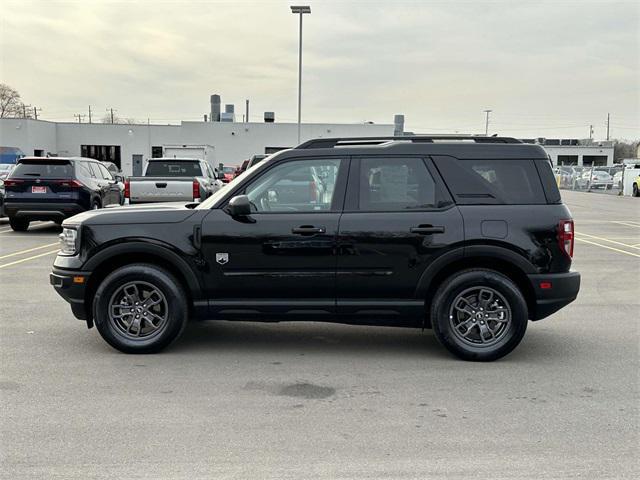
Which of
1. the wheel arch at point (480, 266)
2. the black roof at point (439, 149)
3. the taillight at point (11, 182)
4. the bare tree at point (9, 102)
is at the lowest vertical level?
the wheel arch at point (480, 266)

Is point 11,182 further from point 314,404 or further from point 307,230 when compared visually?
point 314,404

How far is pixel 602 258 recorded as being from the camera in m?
12.2

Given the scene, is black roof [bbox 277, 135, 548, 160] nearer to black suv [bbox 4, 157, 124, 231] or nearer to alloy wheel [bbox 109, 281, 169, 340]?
alloy wheel [bbox 109, 281, 169, 340]

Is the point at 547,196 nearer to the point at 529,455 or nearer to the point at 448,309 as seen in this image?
the point at 448,309

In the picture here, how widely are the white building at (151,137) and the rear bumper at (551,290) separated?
44.3m

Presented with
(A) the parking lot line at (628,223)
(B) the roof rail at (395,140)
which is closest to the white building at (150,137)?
(A) the parking lot line at (628,223)

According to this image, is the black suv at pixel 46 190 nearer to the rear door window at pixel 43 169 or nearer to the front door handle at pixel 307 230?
the rear door window at pixel 43 169

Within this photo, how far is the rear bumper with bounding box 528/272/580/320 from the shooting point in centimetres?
557

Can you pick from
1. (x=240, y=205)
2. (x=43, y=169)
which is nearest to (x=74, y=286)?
(x=240, y=205)

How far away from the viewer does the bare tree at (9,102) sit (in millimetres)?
95562

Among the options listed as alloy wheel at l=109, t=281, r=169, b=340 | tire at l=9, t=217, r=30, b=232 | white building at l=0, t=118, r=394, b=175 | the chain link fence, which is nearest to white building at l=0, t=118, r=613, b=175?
white building at l=0, t=118, r=394, b=175

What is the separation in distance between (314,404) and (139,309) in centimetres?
205

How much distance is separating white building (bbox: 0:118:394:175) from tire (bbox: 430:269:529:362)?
44.3 meters

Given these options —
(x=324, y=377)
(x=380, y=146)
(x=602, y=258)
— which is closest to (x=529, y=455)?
(x=324, y=377)
